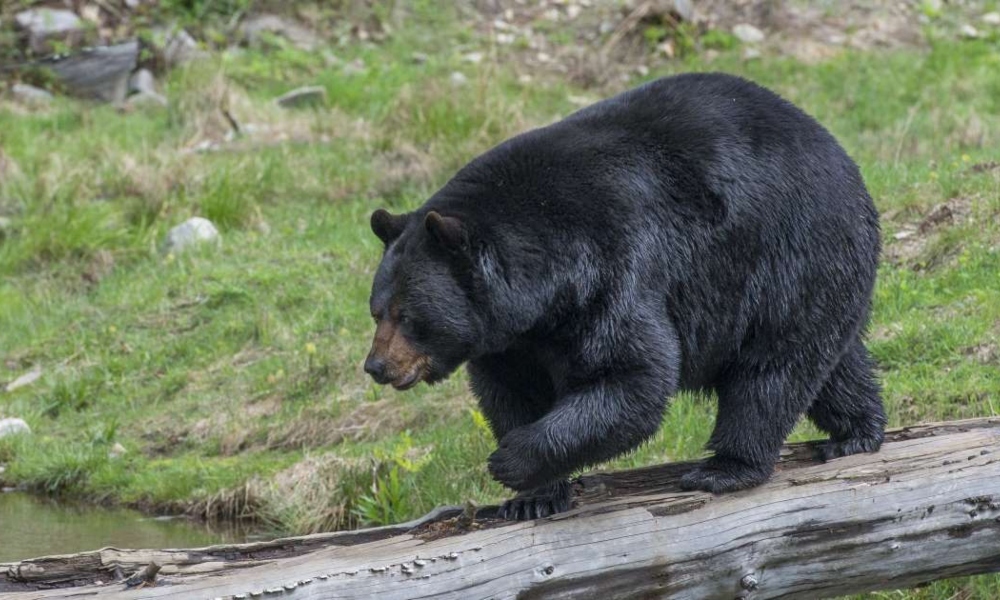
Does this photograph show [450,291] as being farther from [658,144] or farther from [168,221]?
[168,221]

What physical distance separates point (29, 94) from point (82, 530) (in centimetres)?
857

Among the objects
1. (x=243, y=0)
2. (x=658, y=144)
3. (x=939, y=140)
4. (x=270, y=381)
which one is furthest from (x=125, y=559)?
(x=243, y=0)

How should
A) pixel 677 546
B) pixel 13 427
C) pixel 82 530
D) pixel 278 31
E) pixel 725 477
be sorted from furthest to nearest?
pixel 278 31 → pixel 13 427 → pixel 82 530 → pixel 725 477 → pixel 677 546

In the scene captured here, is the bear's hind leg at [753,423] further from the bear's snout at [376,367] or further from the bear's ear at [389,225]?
the bear's ear at [389,225]

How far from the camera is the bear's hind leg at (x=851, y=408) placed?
17.7 ft

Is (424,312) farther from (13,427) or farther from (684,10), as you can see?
(684,10)

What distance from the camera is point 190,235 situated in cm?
1131

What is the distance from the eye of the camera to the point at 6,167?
12297mm

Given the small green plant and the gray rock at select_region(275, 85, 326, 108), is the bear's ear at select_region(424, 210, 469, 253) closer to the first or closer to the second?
the small green plant

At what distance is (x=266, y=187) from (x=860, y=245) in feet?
25.5

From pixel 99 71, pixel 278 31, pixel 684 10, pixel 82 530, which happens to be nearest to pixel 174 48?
pixel 99 71

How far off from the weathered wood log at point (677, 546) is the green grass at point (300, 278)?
86 cm

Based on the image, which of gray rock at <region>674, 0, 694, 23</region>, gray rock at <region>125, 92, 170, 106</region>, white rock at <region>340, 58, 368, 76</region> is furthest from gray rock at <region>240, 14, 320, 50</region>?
gray rock at <region>674, 0, 694, 23</region>

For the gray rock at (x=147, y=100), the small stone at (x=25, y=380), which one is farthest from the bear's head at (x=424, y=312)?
the gray rock at (x=147, y=100)
